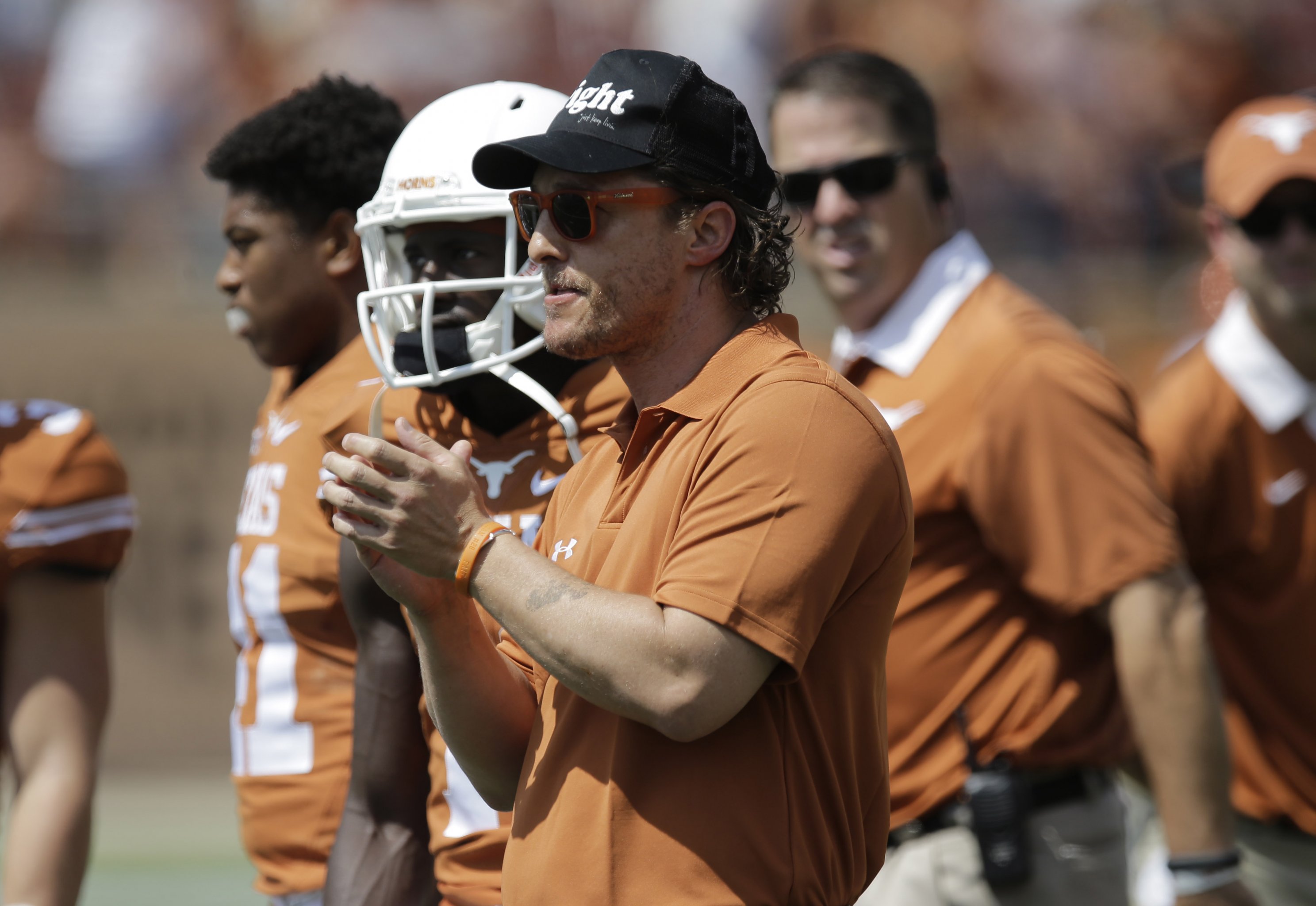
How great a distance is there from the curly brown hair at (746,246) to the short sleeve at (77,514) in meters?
1.72

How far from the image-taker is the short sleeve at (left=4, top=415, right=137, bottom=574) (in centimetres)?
315

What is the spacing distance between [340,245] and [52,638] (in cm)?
101

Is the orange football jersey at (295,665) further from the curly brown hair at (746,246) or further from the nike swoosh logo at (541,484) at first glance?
the curly brown hair at (746,246)

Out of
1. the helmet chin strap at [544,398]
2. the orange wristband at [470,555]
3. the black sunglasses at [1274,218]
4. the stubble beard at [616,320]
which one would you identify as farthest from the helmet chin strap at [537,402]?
the black sunglasses at [1274,218]

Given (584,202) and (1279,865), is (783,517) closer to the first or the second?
(584,202)

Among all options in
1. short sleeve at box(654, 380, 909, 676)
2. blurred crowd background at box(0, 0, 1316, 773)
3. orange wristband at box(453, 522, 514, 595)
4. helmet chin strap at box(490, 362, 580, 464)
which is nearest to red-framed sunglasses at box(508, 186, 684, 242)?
short sleeve at box(654, 380, 909, 676)

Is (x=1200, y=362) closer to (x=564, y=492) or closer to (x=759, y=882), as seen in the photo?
(x=564, y=492)

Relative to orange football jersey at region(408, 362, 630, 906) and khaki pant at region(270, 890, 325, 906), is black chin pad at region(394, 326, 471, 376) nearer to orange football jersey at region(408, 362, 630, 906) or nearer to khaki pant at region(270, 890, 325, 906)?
orange football jersey at region(408, 362, 630, 906)

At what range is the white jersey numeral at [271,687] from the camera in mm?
3020

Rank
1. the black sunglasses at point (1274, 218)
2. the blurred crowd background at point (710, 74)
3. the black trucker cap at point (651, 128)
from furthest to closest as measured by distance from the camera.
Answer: the blurred crowd background at point (710, 74) → the black sunglasses at point (1274, 218) → the black trucker cap at point (651, 128)

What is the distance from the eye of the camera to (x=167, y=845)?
23.5 ft

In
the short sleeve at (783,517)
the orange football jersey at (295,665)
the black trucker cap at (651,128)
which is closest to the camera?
the short sleeve at (783,517)

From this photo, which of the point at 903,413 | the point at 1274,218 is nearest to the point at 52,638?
the point at 903,413

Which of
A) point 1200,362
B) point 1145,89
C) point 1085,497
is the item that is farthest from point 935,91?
point 1085,497
